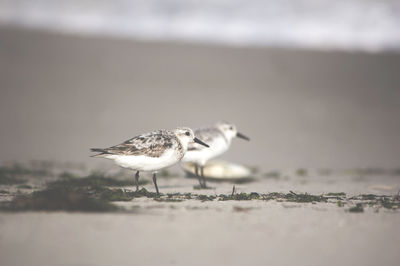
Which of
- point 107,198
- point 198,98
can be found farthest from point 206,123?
point 107,198

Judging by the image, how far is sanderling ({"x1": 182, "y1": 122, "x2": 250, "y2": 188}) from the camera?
23.2ft

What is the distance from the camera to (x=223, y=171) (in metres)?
7.54

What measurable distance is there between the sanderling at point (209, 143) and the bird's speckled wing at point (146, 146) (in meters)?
1.07

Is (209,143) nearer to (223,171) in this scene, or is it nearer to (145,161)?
(223,171)

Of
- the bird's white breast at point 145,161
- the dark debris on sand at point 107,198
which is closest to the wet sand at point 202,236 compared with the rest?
the dark debris on sand at point 107,198

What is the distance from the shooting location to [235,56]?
13.4 m

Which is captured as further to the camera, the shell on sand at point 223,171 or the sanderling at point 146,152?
the shell on sand at point 223,171

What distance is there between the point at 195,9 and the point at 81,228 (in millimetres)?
12819

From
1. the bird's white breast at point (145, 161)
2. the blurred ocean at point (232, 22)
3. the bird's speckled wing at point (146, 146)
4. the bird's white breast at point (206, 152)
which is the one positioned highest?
the blurred ocean at point (232, 22)

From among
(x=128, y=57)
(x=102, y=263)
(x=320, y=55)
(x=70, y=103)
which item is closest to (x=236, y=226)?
(x=102, y=263)

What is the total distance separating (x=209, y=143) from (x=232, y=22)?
8912 millimetres

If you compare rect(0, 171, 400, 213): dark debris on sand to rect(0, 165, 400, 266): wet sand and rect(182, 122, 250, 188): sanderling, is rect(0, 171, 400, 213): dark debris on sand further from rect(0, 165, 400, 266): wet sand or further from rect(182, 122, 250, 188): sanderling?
rect(182, 122, 250, 188): sanderling

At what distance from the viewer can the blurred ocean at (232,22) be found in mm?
14297

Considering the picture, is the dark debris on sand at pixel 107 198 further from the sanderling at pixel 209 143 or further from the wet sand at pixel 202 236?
the sanderling at pixel 209 143
